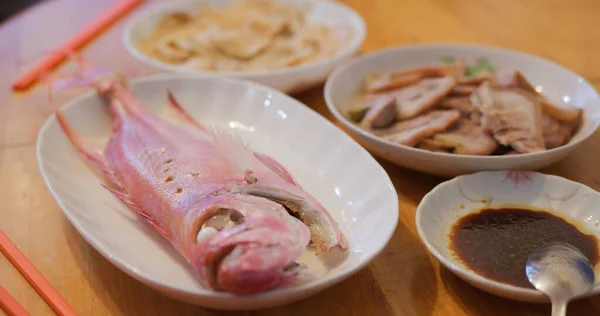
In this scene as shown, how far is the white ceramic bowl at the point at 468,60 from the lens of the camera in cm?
136

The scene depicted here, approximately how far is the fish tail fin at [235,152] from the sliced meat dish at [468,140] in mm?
512

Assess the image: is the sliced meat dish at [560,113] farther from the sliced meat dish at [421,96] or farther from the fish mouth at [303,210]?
the fish mouth at [303,210]

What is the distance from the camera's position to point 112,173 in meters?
1.40

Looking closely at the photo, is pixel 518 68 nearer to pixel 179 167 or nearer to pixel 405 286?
pixel 405 286

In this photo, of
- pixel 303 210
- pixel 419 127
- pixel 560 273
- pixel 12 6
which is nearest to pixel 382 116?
pixel 419 127

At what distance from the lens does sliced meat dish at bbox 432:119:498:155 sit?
1.41m

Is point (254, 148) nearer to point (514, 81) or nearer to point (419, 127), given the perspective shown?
point (419, 127)

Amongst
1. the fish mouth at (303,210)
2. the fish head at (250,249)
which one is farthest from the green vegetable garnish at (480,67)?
the fish head at (250,249)

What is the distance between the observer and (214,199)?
1071mm

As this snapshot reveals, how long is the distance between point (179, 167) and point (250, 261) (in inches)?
17.3

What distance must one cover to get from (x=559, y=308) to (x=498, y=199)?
39cm

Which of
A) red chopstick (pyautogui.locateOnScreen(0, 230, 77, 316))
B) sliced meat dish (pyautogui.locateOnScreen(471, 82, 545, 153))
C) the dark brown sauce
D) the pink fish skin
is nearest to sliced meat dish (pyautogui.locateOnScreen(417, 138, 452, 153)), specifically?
sliced meat dish (pyautogui.locateOnScreen(471, 82, 545, 153))

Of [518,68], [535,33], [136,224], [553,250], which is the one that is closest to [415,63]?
[518,68]

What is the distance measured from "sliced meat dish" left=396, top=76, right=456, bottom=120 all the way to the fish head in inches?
28.0
